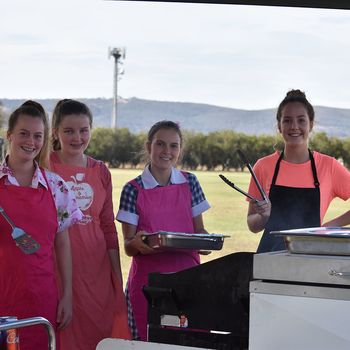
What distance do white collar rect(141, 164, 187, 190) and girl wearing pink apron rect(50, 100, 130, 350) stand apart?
158 mm

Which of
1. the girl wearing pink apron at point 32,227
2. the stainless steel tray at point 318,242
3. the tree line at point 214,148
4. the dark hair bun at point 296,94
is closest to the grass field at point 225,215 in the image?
the tree line at point 214,148

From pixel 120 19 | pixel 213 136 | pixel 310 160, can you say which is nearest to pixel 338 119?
pixel 213 136

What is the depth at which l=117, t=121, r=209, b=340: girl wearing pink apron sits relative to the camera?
10.6 ft

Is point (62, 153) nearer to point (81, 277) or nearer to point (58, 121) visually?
point (58, 121)

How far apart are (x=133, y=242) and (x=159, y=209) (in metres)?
0.22

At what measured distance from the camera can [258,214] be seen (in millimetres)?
3326

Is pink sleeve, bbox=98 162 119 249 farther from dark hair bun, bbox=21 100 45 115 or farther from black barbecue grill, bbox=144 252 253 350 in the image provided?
black barbecue grill, bbox=144 252 253 350

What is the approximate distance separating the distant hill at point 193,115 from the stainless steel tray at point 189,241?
8161 millimetres

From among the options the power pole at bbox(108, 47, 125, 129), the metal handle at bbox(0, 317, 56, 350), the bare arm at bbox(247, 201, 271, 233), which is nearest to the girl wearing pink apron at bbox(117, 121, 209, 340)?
the bare arm at bbox(247, 201, 271, 233)

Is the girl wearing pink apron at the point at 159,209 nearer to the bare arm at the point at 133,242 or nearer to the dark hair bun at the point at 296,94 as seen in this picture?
the bare arm at the point at 133,242

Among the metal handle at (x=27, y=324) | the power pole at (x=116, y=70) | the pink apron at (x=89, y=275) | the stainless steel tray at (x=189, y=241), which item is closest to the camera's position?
the metal handle at (x=27, y=324)

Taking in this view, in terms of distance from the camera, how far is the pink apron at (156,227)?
3.23 metres

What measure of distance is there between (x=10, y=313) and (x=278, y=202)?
124 centimetres

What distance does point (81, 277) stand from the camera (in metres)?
3.20
